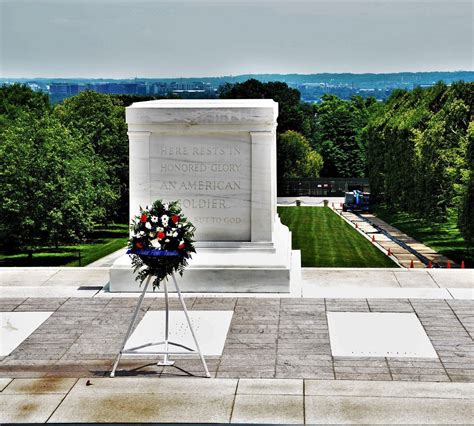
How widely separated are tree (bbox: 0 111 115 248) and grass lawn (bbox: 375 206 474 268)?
18.9 metres

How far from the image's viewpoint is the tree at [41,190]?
44469mm

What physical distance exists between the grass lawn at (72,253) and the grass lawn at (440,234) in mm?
18142

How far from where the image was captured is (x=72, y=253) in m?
51.7

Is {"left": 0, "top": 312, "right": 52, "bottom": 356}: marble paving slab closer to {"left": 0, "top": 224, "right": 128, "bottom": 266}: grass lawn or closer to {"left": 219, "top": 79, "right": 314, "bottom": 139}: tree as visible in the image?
{"left": 0, "top": 224, "right": 128, "bottom": 266}: grass lawn

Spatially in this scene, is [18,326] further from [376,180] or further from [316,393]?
[376,180]

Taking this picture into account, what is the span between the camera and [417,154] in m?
58.7

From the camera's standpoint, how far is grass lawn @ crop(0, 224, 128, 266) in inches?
1827

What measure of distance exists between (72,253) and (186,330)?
126 feet

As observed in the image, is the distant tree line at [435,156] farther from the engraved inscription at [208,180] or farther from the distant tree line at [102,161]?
the engraved inscription at [208,180]

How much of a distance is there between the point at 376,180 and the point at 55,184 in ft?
150

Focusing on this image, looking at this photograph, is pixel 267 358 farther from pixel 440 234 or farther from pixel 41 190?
pixel 440 234

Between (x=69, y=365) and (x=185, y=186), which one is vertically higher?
(x=185, y=186)

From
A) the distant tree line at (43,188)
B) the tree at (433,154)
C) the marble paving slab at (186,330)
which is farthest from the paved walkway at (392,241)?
the marble paving slab at (186,330)

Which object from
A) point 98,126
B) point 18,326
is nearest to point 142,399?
point 18,326
